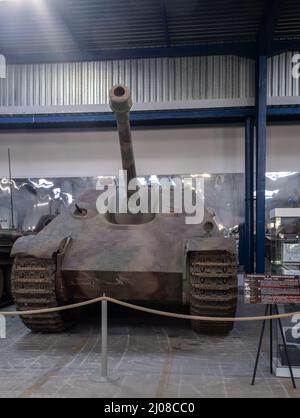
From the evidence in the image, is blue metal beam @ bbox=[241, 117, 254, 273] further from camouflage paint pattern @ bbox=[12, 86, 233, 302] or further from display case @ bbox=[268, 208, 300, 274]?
camouflage paint pattern @ bbox=[12, 86, 233, 302]

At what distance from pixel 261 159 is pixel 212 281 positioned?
6.20m

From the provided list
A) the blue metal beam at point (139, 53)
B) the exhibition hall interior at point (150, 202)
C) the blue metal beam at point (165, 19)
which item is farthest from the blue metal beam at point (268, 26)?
the blue metal beam at point (165, 19)

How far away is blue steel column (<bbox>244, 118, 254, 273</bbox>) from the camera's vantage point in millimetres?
12539

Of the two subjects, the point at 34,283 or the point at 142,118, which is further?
the point at 142,118

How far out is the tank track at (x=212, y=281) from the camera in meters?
6.18

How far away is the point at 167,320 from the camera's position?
26.4 ft

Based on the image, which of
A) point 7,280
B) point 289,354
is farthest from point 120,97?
point 7,280

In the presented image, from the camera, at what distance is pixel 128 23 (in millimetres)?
11195

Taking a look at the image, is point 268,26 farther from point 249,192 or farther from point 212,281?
point 212,281

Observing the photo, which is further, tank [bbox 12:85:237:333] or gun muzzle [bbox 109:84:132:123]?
tank [bbox 12:85:237:333]

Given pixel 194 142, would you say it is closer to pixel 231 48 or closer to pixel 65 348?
pixel 231 48

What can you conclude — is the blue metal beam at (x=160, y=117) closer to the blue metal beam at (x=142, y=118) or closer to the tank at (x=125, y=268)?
the blue metal beam at (x=142, y=118)

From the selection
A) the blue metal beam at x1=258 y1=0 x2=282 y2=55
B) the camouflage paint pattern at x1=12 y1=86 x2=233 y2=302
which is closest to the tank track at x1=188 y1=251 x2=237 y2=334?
the camouflage paint pattern at x1=12 y1=86 x2=233 y2=302

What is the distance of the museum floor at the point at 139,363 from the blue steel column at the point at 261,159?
3.95m
